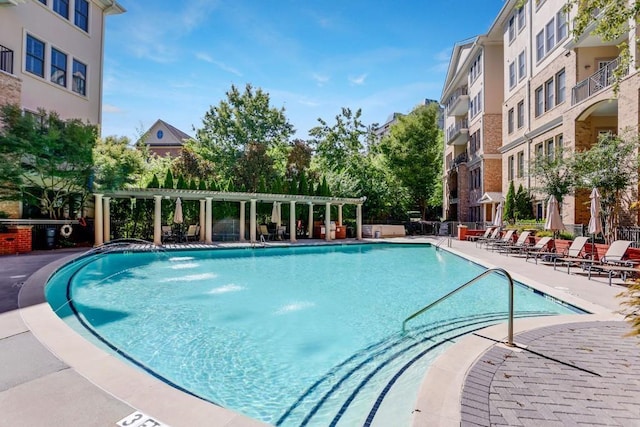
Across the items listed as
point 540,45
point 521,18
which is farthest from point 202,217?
point 521,18

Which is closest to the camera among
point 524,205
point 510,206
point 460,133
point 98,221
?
point 98,221

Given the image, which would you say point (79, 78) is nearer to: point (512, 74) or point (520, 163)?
point (520, 163)

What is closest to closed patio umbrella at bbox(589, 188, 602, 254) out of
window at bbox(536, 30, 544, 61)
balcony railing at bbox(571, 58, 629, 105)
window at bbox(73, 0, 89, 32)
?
A: balcony railing at bbox(571, 58, 629, 105)

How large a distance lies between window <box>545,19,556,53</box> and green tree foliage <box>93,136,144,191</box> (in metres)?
21.6

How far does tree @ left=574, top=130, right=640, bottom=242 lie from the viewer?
12.4 meters

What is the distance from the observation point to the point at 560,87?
722 inches

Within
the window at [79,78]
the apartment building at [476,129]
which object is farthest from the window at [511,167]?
the window at [79,78]

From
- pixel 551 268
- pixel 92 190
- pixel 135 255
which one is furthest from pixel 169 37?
pixel 551 268

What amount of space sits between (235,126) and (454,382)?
1203 inches

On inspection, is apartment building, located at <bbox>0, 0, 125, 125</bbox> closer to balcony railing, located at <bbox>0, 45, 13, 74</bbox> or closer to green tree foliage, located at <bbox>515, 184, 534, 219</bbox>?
balcony railing, located at <bbox>0, 45, 13, 74</bbox>

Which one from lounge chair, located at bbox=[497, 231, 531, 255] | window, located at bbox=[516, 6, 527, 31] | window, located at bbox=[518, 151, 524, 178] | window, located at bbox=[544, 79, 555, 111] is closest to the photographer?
lounge chair, located at bbox=[497, 231, 531, 255]

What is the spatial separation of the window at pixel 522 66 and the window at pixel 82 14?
2468 cm

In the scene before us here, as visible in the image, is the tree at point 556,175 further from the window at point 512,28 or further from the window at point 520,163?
the window at point 512,28

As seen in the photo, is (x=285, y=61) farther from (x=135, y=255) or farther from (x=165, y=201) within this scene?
(x=135, y=255)
